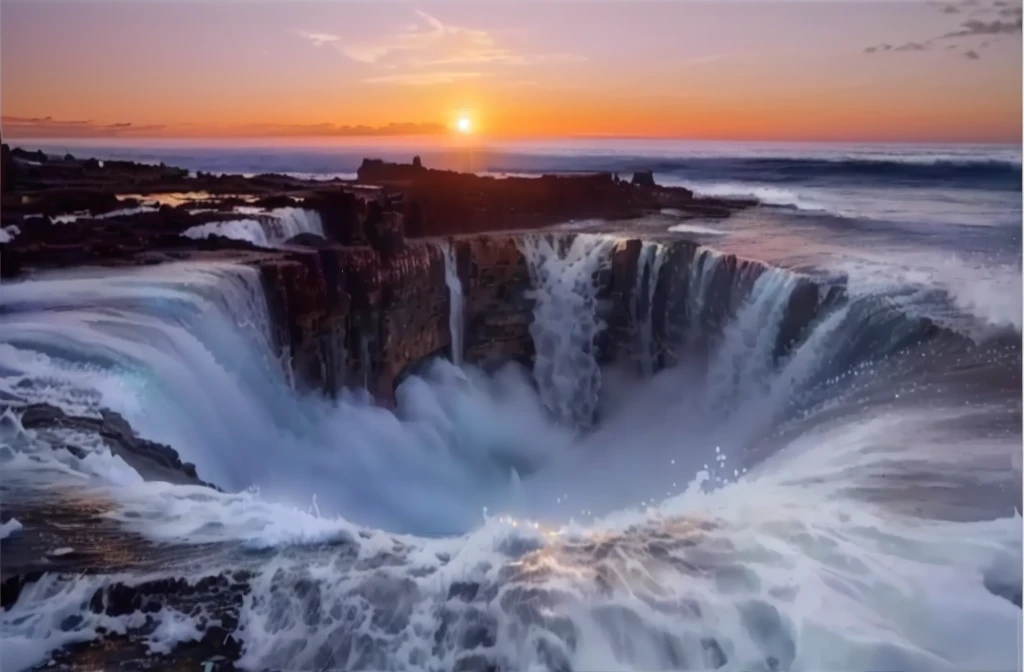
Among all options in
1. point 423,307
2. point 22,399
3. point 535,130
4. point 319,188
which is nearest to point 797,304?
point 535,130

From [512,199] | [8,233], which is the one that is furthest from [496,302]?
[8,233]

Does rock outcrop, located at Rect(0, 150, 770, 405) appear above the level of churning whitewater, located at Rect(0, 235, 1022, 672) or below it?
above

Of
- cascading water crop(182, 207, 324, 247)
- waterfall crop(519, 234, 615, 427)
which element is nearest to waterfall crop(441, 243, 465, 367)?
waterfall crop(519, 234, 615, 427)

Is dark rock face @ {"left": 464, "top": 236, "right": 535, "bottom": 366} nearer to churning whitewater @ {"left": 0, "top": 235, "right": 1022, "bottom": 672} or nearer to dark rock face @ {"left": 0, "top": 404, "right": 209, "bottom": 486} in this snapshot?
churning whitewater @ {"left": 0, "top": 235, "right": 1022, "bottom": 672}

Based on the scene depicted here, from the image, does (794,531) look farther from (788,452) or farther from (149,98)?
(149,98)

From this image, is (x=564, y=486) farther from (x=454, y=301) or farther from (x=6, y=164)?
(x=6, y=164)

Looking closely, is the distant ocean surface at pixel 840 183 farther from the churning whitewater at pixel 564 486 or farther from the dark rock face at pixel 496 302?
the dark rock face at pixel 496 302

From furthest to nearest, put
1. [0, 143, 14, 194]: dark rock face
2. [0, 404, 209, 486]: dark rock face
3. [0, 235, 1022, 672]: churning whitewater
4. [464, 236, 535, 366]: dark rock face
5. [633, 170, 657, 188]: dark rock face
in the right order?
1. [464, 236, 535, 366]: dark rock face
2. [633, 170, 657, 188]: dark rock face
3. [0, 143, 14, 194]: dark rock face
4. [0, 404, 209, 486]: dark rock face
5. [0, 235, 1022, 672]: churning whitewater
